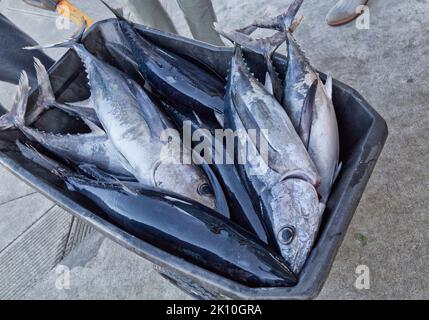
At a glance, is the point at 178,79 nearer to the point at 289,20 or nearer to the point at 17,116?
the point at 289,20

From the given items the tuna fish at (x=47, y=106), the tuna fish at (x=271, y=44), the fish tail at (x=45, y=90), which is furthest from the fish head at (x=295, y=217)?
the fish tail at (x=45, y=90)

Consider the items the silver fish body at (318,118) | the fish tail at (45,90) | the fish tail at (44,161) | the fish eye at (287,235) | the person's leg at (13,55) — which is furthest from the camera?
the person's leg at (13,55)

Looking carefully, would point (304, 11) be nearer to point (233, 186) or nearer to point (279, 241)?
point (233, 186)

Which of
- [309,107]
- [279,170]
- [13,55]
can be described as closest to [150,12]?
[13,55]

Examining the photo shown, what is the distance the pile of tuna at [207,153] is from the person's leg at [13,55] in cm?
74

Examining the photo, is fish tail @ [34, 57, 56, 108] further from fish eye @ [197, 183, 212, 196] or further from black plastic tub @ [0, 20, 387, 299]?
fish eye @ [197, 183, 212, 196]

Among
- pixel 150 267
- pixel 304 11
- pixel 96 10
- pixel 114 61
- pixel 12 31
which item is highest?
pixel 12 31

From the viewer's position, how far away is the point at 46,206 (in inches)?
98.2

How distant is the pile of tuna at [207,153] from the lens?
46.6 inches

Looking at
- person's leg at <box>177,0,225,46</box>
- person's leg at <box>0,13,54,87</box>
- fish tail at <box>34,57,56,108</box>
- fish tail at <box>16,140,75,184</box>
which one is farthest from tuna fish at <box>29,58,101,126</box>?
person's leg at <box>177,0,225,46</box>

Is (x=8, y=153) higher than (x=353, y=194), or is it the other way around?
(x=8, y=153)

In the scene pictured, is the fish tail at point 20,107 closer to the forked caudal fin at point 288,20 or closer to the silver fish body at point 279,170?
the silver fish body at point 279,170

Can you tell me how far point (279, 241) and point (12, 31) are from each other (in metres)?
2.04

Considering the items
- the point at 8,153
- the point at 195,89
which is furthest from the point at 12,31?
the point at 195,89
